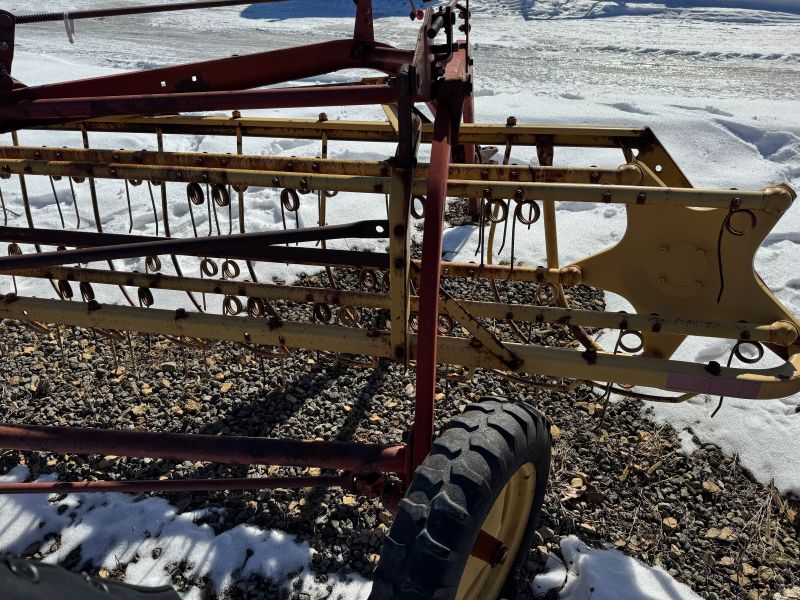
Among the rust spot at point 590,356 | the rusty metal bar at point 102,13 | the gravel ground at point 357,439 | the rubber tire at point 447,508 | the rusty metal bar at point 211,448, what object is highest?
the rusty metal bar at point 102,13

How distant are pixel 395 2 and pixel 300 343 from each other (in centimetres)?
1386

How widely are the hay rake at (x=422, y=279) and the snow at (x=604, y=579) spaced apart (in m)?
0.29

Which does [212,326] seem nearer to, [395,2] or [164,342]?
[164,342]

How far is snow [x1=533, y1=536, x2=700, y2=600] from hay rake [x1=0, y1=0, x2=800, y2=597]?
0.29m

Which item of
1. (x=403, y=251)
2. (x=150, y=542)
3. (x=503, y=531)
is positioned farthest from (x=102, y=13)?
(x=503, y=531)

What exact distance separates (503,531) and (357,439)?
1159mm

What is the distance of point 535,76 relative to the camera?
914cm

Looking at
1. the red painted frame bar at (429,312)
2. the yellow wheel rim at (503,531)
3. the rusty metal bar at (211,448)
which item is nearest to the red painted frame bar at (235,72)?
the red painted frame bar at (429,312)

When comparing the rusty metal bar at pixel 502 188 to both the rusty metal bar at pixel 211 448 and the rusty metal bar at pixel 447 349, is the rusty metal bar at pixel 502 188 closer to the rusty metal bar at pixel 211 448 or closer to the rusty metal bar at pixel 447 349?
the rusty metal bar at pixel 447 349

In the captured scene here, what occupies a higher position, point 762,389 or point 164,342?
point 762,389

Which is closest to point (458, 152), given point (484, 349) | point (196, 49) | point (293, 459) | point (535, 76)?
point (484, 349)

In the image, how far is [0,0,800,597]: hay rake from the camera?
2.00 metres

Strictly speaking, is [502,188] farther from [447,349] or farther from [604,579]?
[604,579]

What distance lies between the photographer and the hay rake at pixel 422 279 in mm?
2002
